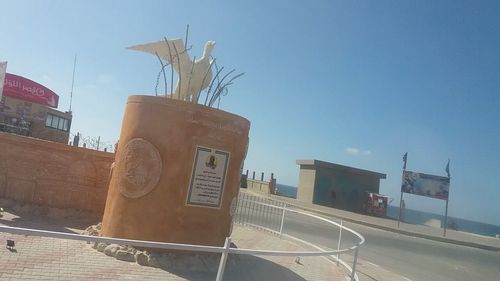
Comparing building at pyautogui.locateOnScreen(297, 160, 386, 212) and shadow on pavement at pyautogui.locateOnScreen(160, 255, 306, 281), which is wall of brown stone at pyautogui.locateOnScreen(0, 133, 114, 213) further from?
building at pyautogui.locateOnScreen(297, 160, 386, 212)

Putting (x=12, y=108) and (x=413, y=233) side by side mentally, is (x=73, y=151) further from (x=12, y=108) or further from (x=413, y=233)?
(x=12, y=108)

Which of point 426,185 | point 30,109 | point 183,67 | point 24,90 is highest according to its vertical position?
point 24,90

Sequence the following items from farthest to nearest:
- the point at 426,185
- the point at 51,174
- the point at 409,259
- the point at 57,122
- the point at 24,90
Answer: the point at 57,122, the point at 24,90, the point at 426,185, the point at 409,259, the point at 51,174

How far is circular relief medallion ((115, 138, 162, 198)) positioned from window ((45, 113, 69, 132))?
26324 millimetres

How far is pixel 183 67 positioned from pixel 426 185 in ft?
74.5

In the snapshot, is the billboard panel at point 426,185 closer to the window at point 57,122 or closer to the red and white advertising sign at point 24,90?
the window at point 57,122

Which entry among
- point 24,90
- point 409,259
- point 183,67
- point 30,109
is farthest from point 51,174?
point 24,90

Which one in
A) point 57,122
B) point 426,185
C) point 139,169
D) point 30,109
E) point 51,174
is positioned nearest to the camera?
point 139,169

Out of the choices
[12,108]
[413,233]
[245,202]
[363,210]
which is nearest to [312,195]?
[363,210]

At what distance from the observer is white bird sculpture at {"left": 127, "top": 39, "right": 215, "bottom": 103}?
10.1 metres

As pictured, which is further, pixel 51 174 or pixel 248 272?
pixel 51 174

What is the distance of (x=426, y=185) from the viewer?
28375mm

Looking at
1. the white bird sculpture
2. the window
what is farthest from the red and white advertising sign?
the white bird sculpture

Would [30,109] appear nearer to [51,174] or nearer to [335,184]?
[51,174]
